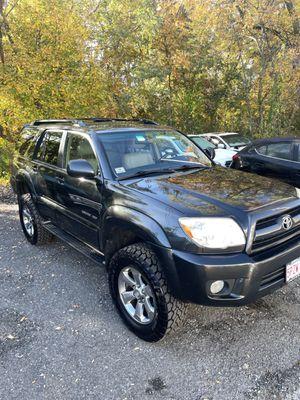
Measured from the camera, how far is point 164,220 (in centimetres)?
256

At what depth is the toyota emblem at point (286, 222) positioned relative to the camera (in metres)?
2.69

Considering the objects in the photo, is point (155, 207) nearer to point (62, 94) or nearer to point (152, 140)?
point (152, 140)

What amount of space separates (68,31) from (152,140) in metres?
6.17

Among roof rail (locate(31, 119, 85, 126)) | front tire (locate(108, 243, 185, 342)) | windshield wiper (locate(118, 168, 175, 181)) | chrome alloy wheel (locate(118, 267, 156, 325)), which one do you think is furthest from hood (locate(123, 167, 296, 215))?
roof rail (locate(31, 119, 85, 126))

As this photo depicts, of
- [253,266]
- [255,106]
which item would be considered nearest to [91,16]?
[255,106]

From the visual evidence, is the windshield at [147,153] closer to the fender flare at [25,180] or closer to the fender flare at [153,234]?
the fender flare at [153,234]

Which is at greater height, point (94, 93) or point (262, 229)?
point (94, 93)

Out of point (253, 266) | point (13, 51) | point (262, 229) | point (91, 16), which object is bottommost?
point (253, 266)

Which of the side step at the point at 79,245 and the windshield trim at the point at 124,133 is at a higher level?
the windshield trim at the point at 124,133

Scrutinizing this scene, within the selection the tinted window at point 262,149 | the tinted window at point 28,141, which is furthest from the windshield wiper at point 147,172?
the tinted window at point 262,149

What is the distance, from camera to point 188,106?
572 inches

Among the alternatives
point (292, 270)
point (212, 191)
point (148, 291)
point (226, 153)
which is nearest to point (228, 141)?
point (226, 153)

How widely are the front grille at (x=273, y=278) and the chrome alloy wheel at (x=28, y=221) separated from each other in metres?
3.45

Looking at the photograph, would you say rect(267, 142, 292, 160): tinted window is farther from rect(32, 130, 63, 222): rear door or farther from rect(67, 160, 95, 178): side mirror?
rect(67, 160, 95, 178): side mirror
